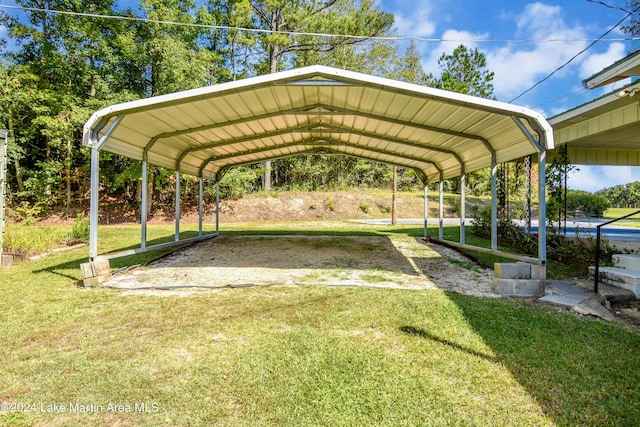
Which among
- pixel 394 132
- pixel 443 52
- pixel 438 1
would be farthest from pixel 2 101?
pixel 443 52

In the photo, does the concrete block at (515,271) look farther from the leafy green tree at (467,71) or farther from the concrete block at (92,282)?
the leafy green tree at (467,71)

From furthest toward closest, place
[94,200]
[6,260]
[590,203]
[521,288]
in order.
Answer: [590,203]
[6,260]
[94,200]
[521,288]

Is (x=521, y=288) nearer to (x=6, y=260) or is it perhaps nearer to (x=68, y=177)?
(x=6, y=260)

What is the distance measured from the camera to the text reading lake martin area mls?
1.94 metres

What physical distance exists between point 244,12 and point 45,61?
1028 cm

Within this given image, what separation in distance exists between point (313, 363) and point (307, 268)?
3.54 meters

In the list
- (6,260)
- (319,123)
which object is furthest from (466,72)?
(6,260)

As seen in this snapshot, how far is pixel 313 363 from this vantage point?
247 cm

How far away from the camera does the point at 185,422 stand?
183cm

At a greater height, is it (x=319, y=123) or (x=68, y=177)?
(x=319, y=123)

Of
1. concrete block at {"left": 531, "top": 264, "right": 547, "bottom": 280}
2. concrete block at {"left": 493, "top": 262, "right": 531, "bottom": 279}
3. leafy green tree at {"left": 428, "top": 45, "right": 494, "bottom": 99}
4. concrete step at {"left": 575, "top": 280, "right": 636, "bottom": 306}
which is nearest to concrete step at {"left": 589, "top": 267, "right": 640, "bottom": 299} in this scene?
concrete step at {"left": 575, "top": 280, "right": 636, "bottom": 306}

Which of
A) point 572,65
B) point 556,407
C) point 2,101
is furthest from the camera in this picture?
point 2,101

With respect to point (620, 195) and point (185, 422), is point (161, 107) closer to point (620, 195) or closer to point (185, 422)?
point (185, 422)

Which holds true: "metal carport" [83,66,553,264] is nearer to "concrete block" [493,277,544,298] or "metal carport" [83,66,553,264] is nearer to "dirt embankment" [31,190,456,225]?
"concrete block" [493,277,544,298]
